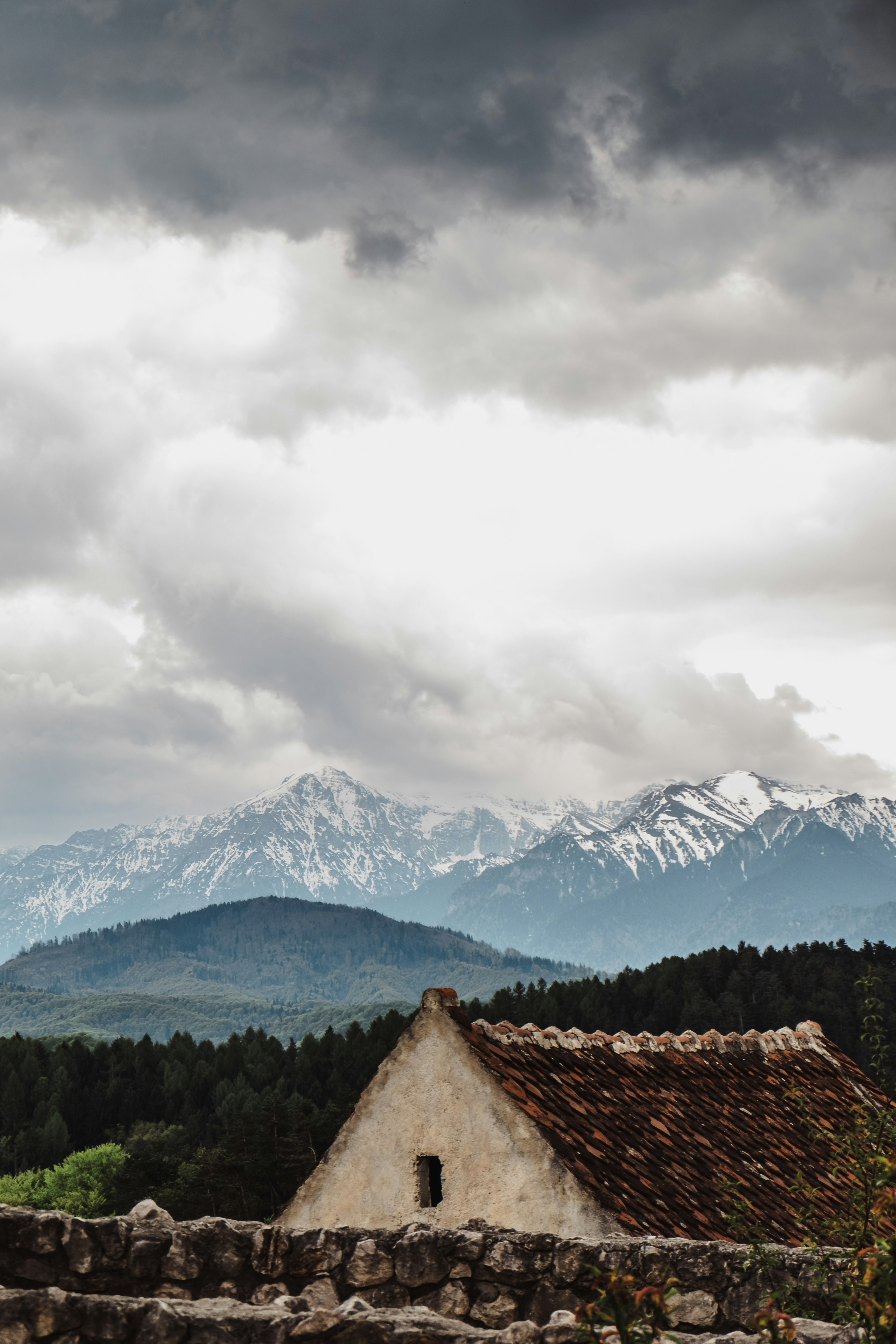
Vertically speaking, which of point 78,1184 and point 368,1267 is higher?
point 368,1267

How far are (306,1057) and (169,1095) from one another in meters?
23.9

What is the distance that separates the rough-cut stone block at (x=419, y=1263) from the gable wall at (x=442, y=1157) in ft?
15.9

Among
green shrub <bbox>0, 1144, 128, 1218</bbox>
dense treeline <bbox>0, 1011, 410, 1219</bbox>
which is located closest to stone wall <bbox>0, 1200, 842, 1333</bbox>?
dense treeline <bbox>0, 1011, 410, 1219</bbox>

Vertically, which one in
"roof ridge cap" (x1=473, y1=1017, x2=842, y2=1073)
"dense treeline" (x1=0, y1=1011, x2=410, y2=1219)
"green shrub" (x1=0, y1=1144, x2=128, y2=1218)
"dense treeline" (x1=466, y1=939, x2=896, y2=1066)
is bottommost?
"green shrub" (x1=0, y1=1144, x2=128, y2=1218)

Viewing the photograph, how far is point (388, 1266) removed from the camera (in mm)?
8195

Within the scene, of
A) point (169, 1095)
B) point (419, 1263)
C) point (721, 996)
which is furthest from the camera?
point (169, 1095)

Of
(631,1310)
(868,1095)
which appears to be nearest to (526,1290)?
(631,1310)

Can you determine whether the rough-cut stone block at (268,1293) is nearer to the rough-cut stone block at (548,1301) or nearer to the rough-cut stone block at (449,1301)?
the rough-cut stone block at (449,1301)

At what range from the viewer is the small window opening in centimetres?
1425

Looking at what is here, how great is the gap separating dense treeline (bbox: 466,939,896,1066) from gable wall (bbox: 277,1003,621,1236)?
5524 inches

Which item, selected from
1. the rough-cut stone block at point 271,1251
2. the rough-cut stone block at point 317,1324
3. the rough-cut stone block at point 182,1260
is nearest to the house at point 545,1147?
Result: the rough-cut stone block at point 271,1251

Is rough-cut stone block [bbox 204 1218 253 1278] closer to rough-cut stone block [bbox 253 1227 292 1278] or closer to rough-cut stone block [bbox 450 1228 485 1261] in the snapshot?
A: rough-cut stone block [bbox 253 1227 292 1278]

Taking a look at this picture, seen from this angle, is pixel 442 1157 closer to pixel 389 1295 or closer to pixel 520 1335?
pixel 389 1295

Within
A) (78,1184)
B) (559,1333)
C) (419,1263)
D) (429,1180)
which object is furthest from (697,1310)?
(78,1184)
